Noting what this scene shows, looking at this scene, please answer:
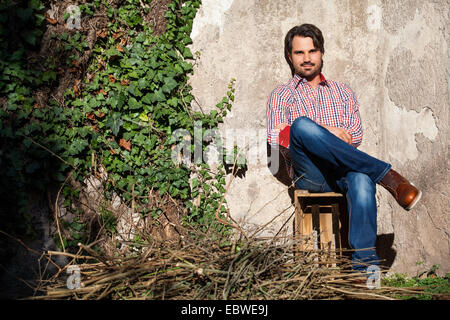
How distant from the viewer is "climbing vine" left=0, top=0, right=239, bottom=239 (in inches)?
131

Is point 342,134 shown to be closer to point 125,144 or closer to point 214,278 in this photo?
point 214,278

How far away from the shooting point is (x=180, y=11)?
12.7 feet

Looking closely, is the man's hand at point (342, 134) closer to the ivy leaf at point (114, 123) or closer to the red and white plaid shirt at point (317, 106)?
the red and white plaid shirt at point (317, 106)

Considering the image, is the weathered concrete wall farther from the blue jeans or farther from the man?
the blue jeans

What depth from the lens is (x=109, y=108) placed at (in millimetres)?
3686

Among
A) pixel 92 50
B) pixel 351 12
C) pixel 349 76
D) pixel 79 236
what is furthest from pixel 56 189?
pixel 351 12

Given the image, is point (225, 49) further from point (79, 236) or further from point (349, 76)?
point (79, 236)

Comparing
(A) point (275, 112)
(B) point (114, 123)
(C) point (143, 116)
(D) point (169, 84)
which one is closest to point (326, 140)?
(A) point (275, 112)

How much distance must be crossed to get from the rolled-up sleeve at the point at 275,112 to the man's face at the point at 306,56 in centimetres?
27

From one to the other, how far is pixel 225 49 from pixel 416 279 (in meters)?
2.35

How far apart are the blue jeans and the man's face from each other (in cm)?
73

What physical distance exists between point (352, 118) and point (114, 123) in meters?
1.88

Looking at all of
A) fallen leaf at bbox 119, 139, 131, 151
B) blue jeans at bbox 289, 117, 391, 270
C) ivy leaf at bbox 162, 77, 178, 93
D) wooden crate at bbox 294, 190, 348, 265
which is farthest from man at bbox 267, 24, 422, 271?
fallen leaf at bbox 119, 139, 131, 151

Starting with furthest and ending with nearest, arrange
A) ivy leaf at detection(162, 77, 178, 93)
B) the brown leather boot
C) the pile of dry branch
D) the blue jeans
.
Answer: ivy leaf at detection(162, 77, 178, 93) < the blue jeans < the brown leather boot < the pile of dry branch
